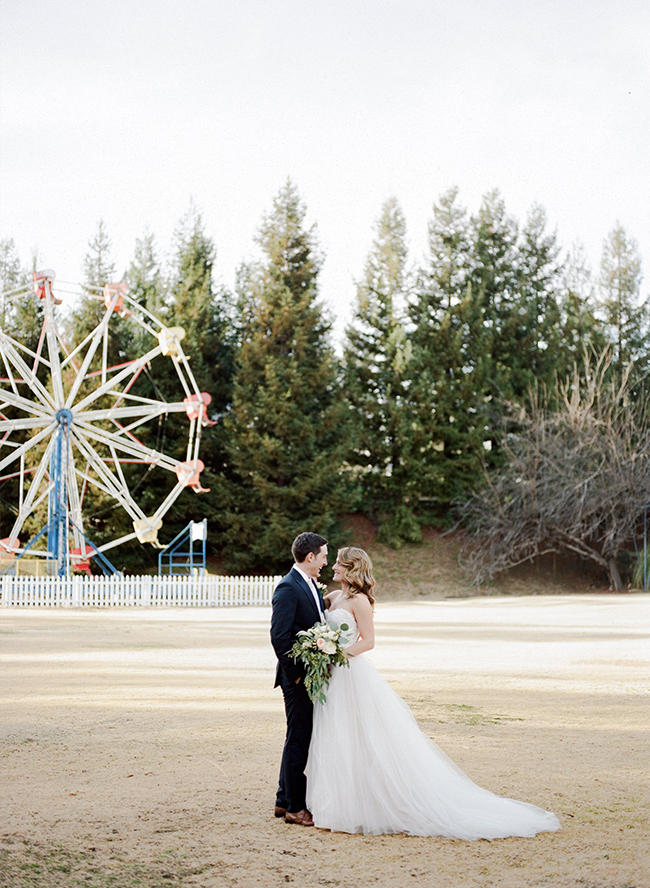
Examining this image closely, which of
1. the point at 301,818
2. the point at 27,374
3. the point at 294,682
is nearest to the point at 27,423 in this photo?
the point at 27,374

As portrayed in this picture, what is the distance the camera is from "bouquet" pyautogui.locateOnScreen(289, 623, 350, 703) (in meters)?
4.70

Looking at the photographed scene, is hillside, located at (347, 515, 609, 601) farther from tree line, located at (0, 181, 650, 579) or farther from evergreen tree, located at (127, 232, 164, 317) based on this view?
evergreen tree, located at (127, 232, 164, 317)

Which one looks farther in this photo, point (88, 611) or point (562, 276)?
point (562, 276)

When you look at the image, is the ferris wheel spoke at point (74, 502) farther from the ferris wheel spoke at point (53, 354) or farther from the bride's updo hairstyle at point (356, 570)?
the bride's updo hairstyle at point (356, 570)

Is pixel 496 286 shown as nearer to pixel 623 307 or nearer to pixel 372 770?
pixel 623 307

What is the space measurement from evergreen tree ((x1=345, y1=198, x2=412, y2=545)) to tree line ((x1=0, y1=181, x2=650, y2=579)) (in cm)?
8

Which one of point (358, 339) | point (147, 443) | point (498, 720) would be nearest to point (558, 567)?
point (358, 339)

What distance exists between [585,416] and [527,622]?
15.9 m

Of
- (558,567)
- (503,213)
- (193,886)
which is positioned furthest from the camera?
(503,213)

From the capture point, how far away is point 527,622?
19.8m

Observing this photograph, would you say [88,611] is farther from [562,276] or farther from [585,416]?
[562,276]

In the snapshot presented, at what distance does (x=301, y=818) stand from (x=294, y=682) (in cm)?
68

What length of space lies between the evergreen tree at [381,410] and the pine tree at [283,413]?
1864mm

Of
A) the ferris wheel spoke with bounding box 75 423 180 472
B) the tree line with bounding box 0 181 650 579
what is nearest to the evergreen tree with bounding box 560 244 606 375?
the tree line with bounding box 0 181 650 579
